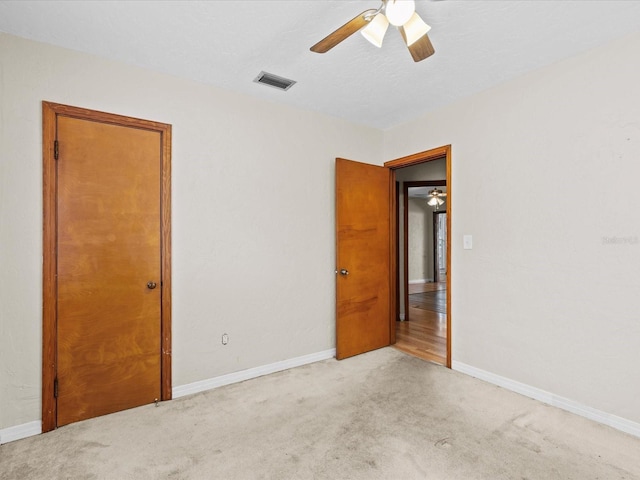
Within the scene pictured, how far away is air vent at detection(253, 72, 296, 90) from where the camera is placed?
2.69 m

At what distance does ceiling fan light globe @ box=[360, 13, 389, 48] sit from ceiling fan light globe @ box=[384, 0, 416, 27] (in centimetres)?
10

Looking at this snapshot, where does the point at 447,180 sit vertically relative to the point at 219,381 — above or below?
above

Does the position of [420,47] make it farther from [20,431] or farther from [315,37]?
[20,431]

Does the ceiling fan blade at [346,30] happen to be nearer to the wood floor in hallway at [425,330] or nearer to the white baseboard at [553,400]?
the white baseboard at [553,400]

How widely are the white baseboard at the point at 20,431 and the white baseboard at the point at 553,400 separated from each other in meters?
3.31

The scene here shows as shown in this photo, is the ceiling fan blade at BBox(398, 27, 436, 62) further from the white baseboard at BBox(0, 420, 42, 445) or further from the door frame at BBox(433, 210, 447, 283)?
the door frame at BBox(433, 210, 447, 283)

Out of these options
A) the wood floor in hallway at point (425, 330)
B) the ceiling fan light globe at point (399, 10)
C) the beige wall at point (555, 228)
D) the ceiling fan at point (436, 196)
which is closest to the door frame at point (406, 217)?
the wood floor in hallway at point (425, 330)

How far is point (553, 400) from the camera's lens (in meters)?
2.48

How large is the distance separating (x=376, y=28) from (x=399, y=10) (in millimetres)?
223

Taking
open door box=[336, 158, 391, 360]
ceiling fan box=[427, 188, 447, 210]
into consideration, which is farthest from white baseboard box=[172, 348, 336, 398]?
ceiling fan box=[427, 188, 447, 210]

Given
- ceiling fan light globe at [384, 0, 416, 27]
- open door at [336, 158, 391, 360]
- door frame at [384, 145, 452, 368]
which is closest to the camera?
ceiling fan light globe at [384, 0, 416, 27]

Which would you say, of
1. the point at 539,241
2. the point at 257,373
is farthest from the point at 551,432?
the point at 257,373

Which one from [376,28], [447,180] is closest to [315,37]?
[376,28]

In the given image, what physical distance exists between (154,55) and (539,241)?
127 inches
